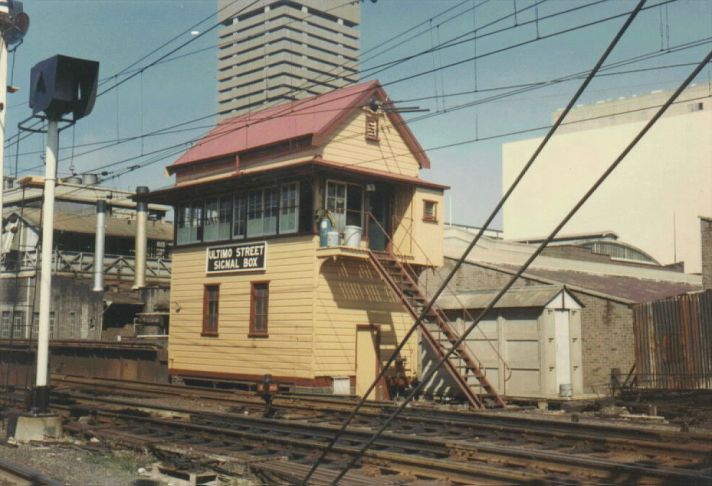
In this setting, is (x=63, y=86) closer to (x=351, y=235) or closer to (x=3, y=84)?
(x=3, y=84)

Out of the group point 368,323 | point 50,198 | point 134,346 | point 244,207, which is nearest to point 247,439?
point 50,198

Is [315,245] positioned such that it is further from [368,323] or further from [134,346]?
[134,346]

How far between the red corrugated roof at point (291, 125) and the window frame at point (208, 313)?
451cm

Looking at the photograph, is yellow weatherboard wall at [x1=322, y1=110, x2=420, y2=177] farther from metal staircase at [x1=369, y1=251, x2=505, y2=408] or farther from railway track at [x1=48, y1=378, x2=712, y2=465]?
railway track at [x1=48, y1=378, x2=712, y2=465]

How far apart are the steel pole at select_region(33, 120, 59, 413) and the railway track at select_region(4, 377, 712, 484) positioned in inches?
39.7

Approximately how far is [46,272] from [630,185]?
4752 centimetres

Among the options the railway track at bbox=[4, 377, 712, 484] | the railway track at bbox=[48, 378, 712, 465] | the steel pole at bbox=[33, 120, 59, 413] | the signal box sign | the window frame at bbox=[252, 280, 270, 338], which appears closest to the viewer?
the railway track at bbox=[4, 377, 712, 484]

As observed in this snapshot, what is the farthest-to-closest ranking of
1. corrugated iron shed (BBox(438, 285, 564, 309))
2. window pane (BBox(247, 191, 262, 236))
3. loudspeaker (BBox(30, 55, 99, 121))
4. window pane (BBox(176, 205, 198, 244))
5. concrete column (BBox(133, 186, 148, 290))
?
1. concrete column (BBox(133, 186, 148, 290))
2. window pane (BBox(176, 205, 198, 244))
3. window pane (BBox(247, 191, 262, 236))
4. corrugated iron shed (BBox(438, 285, 564, 309))
5. loudspeaker (BBox(30, 55, 99, 121))

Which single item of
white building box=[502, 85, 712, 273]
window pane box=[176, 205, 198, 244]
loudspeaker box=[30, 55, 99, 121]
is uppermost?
white building box=[502, 85, 712, 273]

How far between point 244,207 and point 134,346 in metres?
7.58

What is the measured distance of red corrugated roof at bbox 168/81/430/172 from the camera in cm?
2430

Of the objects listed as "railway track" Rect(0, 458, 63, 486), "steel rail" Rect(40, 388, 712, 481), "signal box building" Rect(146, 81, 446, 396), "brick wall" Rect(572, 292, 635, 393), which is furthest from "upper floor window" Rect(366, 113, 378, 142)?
Result: "railway track" Rect(0, 458, 63, 486)

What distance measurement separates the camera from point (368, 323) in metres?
24.3

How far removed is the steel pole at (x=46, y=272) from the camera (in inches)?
557
